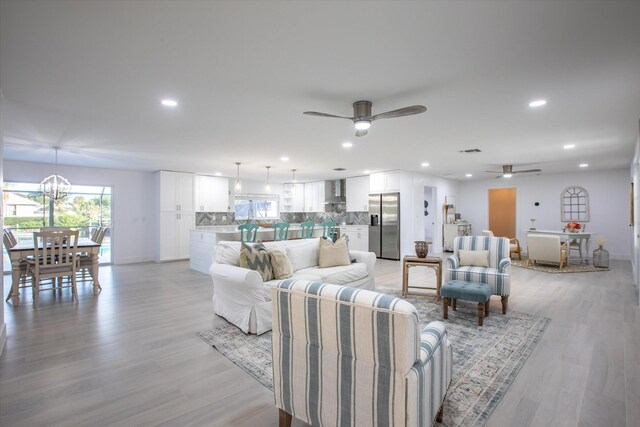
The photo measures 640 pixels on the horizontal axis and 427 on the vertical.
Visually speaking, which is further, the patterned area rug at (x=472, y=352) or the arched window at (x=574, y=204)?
the arched window at (x=574, y=204)

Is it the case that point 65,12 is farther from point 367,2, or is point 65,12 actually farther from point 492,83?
point 492,83

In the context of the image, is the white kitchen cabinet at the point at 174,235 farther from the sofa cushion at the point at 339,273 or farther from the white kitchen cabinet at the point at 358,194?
the sofa cushion at the point at 339,273

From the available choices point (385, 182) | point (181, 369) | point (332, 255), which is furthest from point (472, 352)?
point (385, 182)

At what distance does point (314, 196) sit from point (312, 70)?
850cm

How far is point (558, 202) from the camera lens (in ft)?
30.4

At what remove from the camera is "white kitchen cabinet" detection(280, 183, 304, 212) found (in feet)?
37.7

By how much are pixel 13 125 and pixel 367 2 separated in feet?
15.6

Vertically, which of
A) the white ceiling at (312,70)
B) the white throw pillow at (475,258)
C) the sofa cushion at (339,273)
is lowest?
the sofa cushion at (339,273)

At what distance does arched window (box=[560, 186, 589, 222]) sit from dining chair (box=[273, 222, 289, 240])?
321 inches

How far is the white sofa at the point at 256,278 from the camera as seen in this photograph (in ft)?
10.7

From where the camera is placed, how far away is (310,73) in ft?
8.48

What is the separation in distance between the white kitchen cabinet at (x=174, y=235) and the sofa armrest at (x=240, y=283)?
4941 mm

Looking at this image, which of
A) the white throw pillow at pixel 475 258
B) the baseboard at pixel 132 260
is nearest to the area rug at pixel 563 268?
the white throw pillow at pixel 475 258

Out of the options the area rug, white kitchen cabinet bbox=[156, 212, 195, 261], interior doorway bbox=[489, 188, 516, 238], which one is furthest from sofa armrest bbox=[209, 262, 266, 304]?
interior doorway bbox=[489, 188, 516, 238]
